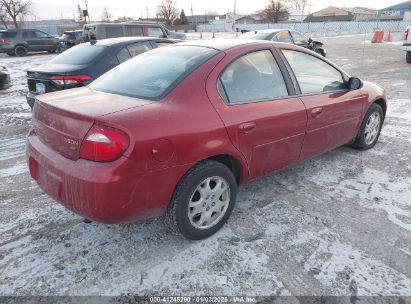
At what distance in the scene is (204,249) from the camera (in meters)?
2.80

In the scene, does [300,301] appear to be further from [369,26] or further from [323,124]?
[369,26]

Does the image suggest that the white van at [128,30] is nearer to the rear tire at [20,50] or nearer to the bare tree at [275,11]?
the rear tire at [20,50]

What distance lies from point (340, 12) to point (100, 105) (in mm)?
111096

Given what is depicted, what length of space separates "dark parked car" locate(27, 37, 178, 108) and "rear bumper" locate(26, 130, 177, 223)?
3.12 m

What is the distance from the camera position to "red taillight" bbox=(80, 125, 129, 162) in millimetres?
2258

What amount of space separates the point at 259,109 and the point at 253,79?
318mm

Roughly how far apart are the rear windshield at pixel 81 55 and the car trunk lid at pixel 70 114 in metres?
2.95

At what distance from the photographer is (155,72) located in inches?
119

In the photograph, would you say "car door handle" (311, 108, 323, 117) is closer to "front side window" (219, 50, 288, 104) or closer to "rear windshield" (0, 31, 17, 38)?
Answer: "front side window" (219, 50, 288, 104)

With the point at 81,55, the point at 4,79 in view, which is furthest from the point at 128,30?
the point at 81,55

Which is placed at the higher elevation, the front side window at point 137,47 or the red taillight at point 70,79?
the front side window at point 137,47

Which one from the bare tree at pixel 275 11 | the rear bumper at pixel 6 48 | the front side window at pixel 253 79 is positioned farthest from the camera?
the bare tree at pixel 275 11

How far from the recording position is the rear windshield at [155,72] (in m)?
2.78

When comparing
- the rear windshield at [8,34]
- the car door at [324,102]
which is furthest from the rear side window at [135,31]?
the rear windshield at [8,34]
